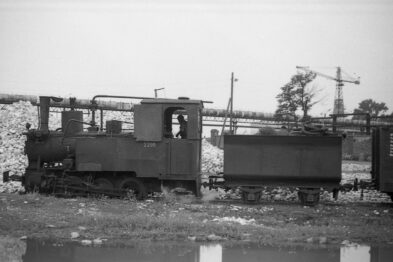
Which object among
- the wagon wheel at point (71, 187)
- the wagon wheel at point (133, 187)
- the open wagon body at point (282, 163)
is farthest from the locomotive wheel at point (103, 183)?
the open wagon body at point (282, 163)

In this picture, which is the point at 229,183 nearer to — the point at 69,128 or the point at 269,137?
the point at 269,137

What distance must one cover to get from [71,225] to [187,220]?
→ 225cm

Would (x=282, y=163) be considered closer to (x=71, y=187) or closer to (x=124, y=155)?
(x=124, y=155)

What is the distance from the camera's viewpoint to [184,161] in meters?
13.1

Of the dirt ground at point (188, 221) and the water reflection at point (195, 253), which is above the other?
the dirt ground at point (188, 221)

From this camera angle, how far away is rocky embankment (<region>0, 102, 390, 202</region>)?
1514 centimetres

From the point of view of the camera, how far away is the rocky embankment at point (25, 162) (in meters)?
15.1

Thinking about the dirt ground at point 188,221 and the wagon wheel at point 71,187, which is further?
the wagon wheel at point 71,187

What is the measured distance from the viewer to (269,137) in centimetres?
1340

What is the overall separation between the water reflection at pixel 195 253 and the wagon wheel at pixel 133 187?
537 cm

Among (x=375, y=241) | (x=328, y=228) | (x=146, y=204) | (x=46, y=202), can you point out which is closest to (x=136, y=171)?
(x=146, y=204)

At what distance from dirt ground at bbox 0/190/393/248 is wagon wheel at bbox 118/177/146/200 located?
0.46 m

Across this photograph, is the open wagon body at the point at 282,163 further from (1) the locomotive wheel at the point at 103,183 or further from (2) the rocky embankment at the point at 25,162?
(1) the locomotive wheel at the point at 103,183

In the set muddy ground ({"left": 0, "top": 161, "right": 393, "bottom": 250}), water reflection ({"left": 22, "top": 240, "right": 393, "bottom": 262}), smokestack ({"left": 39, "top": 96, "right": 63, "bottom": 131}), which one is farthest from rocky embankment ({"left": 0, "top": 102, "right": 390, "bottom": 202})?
water reflection ({"left": 22, "top": 240, "right": 393, "bottom": 262})
